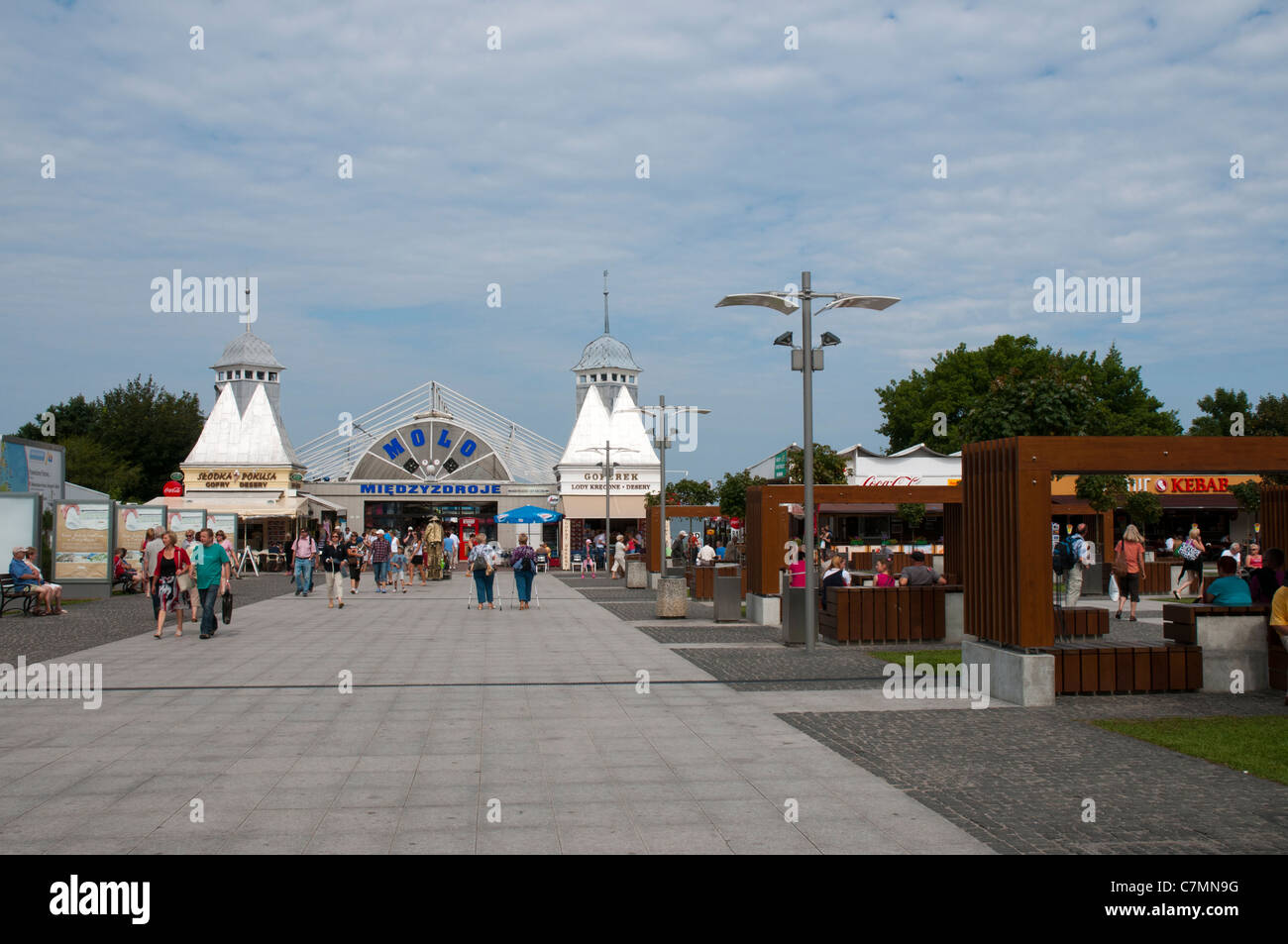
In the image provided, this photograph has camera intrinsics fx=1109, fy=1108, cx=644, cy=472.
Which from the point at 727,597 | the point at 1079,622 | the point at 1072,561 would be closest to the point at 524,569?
the point at 727,597

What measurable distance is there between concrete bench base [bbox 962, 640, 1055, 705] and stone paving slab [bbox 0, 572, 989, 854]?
7.79ft

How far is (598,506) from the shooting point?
4988 cm

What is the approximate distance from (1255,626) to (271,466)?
153 ft

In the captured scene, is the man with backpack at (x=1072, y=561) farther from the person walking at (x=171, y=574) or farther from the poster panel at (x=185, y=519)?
the poster panel at (x=185, y=519)

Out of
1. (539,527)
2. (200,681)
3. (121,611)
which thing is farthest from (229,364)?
(200,681)

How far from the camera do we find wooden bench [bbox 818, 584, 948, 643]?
15.4m

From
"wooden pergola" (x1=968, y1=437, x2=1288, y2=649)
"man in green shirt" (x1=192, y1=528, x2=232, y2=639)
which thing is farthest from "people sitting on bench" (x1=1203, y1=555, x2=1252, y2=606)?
"man in green shirt" (x1=192, y1=528, x2=232, y2=639)

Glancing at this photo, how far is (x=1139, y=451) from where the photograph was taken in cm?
1049

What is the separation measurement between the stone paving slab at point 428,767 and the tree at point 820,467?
22.0m

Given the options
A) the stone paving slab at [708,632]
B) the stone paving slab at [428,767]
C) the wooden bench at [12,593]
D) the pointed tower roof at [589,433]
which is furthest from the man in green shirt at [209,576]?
the pointed tower roof at [589,433]

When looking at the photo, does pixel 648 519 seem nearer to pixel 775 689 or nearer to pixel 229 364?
pixel 775 689

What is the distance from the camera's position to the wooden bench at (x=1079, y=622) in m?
14.0

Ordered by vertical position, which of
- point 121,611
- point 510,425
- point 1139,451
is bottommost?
point 121,611

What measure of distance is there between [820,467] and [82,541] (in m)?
22.1
